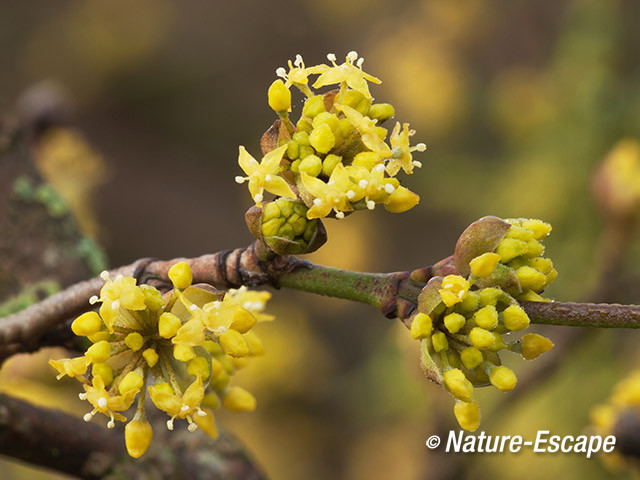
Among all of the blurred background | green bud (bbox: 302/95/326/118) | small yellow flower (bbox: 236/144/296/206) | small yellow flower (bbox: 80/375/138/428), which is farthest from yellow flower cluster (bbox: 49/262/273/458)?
the blurred background

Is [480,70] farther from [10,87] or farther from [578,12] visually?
[10,87]

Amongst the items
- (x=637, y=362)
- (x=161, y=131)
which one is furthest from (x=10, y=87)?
(x=637, y=362)

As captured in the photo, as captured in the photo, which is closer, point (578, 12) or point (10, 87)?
point (578, 12)

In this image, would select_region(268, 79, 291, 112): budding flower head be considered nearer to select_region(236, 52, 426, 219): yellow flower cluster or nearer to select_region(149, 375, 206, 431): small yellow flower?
select_region(236, 52, 426, 219): yellow flower cluster

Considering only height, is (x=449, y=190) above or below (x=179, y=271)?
above

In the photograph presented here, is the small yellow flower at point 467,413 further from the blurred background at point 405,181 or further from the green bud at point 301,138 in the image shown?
the blurred background at point 405,181

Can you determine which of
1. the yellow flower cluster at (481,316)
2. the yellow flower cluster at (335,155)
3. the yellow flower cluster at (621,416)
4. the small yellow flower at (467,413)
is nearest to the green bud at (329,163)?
the yellow flower cluster at (335,155)
